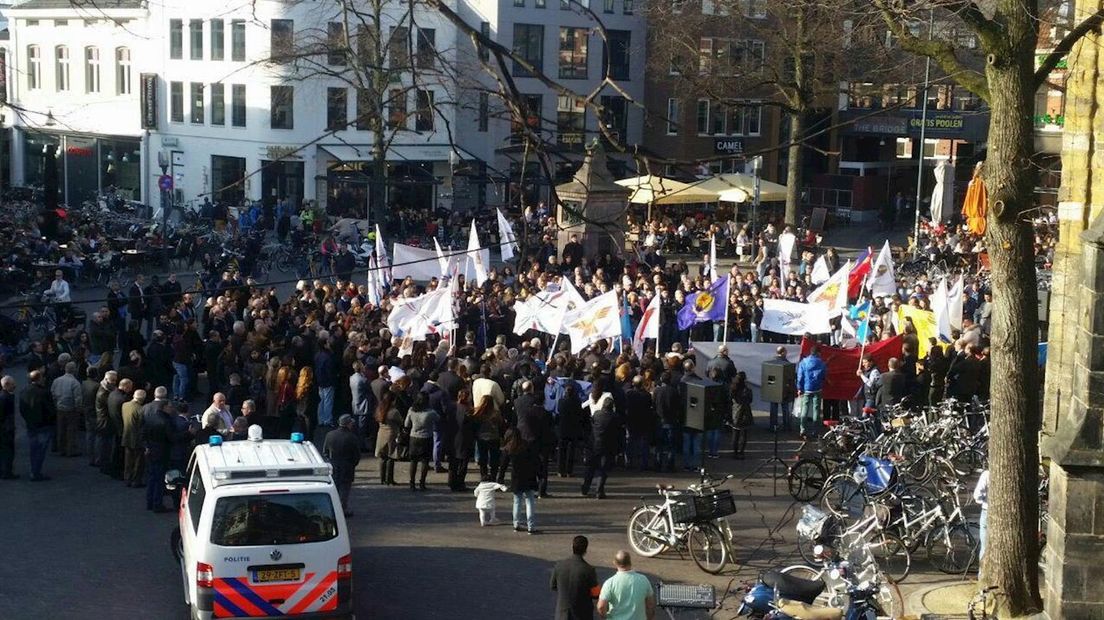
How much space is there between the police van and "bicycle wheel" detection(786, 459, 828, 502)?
23.9ft

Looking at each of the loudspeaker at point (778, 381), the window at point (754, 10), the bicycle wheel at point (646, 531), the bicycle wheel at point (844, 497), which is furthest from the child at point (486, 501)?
the window at point (754, 10)

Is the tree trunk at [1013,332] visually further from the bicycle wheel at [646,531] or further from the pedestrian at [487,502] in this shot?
the pedestrian at [487,502]

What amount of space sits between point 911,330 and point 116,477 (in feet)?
41.1

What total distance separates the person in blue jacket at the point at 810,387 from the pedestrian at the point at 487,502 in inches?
243

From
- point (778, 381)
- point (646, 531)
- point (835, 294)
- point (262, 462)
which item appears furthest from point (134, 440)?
point (835, 294)

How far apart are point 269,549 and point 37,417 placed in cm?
681

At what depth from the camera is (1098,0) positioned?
14078 mm

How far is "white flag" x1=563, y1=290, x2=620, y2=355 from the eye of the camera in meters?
20.9

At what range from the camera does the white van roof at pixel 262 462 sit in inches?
458

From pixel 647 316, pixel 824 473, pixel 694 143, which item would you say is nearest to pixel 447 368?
pixel 647 316

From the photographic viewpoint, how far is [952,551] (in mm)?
14641

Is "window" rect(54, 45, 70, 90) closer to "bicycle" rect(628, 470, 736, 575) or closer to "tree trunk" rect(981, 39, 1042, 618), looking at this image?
"bicycle" rect(628, 470, 736, 575)

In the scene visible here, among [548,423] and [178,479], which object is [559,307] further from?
[178,479]

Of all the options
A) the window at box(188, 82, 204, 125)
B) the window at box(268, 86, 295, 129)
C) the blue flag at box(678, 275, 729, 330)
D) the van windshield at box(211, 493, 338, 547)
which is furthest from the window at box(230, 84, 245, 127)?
the van windshield at box(211, 493, 338, 547)
